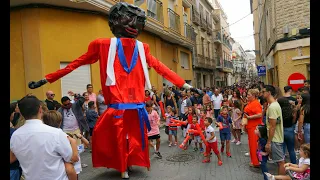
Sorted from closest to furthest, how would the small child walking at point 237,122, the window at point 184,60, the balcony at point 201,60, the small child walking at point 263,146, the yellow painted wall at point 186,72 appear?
the small child walking at point 263,146
the small child walking at point 237,122
the yellow painted wall at point 186,72
the window at point 184,60
the balcony at point 201,60

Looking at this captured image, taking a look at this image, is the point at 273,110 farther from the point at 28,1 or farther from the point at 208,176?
the point at 28,1

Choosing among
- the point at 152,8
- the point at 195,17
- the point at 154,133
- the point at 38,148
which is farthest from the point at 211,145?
the point at 195,17

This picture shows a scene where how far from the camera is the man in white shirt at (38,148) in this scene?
2727 millimetres

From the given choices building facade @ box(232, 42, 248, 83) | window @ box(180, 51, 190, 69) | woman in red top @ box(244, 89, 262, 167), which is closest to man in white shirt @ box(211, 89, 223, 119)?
woman in red top @ box(244, 89, 262, 167)

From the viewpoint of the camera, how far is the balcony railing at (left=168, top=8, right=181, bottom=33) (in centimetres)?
1820

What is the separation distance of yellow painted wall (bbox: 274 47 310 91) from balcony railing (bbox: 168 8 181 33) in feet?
25.4

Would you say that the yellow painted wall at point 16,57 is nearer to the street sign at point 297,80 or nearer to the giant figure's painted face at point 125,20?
the giant figure's painted face at point 125,20

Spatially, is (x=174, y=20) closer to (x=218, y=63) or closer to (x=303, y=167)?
(x=303, y=167)

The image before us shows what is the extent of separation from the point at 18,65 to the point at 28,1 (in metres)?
2.12

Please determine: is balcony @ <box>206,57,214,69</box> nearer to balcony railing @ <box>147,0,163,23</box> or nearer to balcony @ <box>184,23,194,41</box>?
balcony @ <box>184,23,194,41</box>

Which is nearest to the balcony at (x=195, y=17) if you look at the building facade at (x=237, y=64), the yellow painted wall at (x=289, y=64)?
the yellow painted wall at (x=289, y=64)

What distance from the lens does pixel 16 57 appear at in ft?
31.5

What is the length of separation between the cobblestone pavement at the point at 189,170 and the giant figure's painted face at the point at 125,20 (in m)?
2.68
